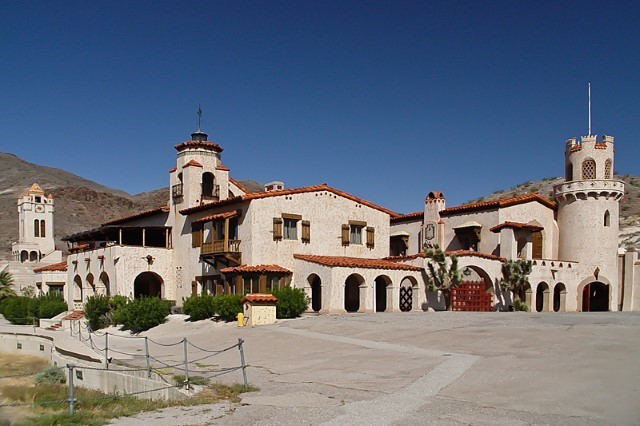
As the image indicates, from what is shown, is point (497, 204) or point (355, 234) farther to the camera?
point (355, 234)

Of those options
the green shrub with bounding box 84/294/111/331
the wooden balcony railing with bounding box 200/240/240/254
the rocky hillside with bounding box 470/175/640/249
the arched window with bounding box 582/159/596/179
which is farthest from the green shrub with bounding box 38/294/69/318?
the rocky hillside with bounding box 470/175/640/249

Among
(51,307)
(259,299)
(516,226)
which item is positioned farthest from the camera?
(51,307)

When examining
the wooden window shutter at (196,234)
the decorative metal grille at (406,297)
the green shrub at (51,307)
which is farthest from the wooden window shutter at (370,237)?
the green shrub at (51,307)

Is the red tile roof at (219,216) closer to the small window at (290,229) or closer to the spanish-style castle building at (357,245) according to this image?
the spanish-style castle building at (357,245)

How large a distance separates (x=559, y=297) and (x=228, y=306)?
2313cm

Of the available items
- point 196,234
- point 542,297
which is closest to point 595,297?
point 542,297

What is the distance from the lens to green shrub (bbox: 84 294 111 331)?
3738 cm

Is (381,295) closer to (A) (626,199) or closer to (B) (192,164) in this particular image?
(B) (192,164)

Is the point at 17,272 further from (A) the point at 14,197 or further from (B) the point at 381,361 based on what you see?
(A) the point at 14,197

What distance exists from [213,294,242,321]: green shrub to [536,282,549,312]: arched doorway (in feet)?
66.4

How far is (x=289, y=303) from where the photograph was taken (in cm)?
3198

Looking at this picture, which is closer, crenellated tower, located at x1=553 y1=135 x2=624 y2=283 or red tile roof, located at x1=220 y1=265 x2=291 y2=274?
red tile roof, located at x1=220 y1=265 x2=291 y2=274

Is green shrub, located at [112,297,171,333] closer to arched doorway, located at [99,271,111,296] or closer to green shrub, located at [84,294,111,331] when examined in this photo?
green shrub, located at [84,294,111,331]

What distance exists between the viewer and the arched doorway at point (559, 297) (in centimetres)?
4041
